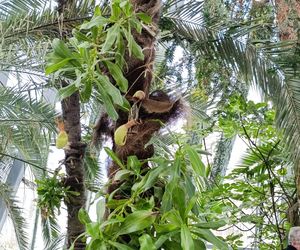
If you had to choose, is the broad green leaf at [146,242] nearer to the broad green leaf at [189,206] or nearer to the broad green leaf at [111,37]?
the broad green leaf at [189,206]

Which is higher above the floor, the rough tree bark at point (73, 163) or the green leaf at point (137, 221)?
the rough tree bark at point (73, 163)

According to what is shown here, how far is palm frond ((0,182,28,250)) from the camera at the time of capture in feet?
12.3

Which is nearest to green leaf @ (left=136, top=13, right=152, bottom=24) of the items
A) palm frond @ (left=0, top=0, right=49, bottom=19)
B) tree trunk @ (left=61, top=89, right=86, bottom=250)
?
tree trunk @ (left=61, top=89, right=86, bottom=250)

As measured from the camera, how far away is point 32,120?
117 inches

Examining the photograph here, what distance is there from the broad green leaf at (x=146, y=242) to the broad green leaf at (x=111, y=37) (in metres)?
0.39

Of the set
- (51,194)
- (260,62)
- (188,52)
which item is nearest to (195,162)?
(51,194)

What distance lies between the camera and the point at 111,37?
98 centimetres

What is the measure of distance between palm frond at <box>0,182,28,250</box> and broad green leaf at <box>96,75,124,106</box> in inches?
118

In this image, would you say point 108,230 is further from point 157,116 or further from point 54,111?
point 54,111

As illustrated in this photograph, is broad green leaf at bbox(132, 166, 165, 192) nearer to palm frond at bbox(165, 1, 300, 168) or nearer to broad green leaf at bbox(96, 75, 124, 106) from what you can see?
broad green leaf at bbox(96, 75, 124, 106)

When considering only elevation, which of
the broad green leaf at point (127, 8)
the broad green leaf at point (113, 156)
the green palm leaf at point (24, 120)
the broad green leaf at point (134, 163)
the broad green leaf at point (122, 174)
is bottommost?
the broad green leaf at point (122, 174)

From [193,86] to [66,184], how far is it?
0.82 m

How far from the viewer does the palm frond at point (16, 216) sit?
3.74 meters

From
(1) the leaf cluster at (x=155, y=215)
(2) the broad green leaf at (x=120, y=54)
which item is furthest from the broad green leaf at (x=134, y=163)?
(2) the broad green leaf at (x=120, y=54)
